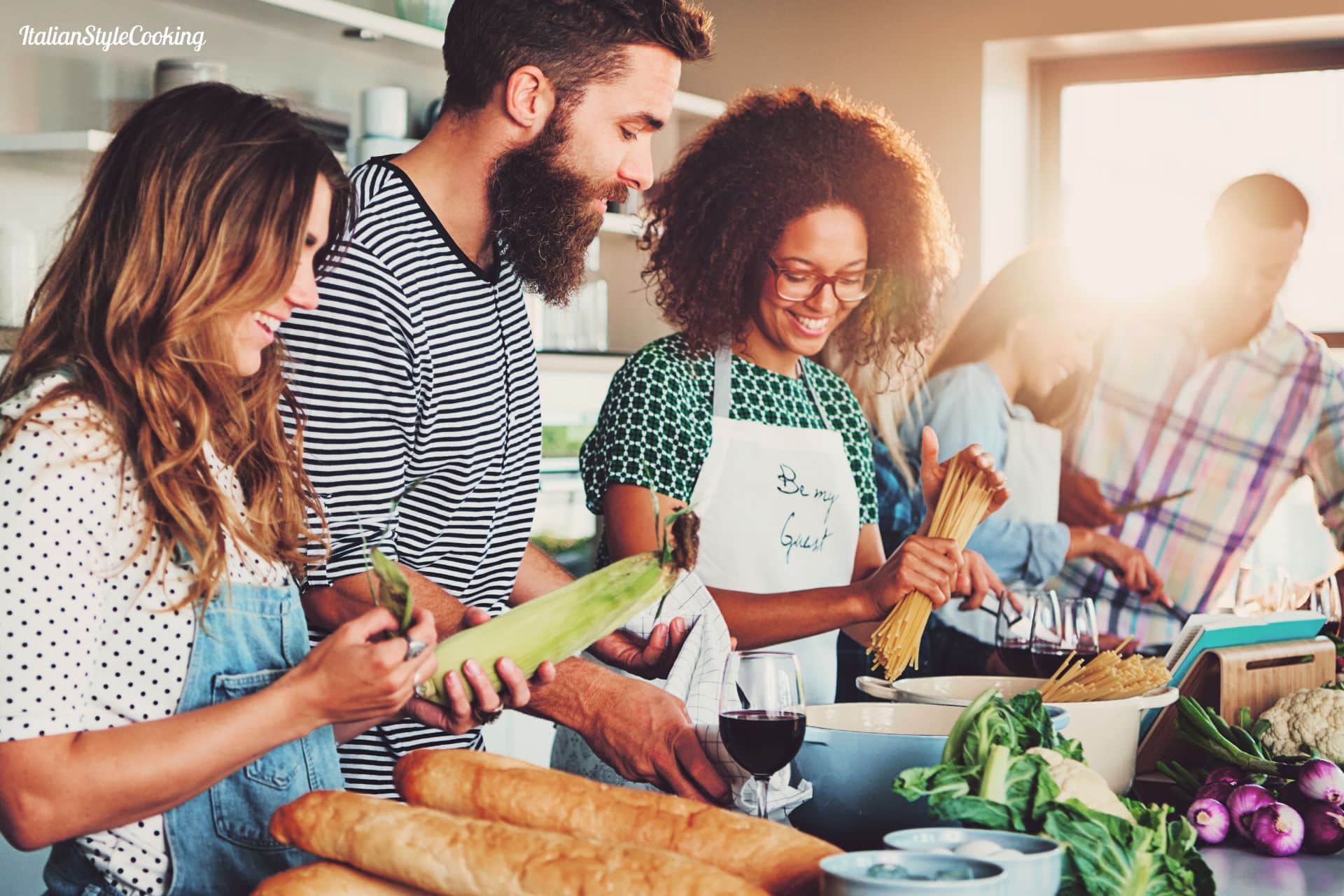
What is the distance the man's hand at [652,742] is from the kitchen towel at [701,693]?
0.06 ft

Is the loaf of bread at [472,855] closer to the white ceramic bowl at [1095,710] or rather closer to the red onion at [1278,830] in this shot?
the white ceramic bowl at [1095,710]

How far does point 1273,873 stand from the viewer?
4.54 feet

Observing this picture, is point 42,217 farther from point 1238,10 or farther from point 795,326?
point 1238,10

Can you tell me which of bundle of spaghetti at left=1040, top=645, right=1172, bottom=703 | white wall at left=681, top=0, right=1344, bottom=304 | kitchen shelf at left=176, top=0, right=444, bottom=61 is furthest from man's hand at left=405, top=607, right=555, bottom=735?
white wall at left=681, top=0, right=1344, bottom=304

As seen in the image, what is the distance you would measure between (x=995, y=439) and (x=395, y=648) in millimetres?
2426

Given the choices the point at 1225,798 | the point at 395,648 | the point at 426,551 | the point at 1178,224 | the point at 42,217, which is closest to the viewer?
the point at 395,648

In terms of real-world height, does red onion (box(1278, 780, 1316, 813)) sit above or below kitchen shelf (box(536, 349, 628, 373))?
below

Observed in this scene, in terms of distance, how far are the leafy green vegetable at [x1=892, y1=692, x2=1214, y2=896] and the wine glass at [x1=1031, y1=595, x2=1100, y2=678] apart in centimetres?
64

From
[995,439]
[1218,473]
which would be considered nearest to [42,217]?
[995,439]

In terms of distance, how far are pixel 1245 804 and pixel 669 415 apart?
1041 millimetres

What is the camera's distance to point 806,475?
92.4 inches

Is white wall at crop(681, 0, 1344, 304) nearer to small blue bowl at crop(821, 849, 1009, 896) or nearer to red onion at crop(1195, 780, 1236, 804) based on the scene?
red onion at crop(1195, 780, 1236, 804)

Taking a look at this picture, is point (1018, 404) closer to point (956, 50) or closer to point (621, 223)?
point (621, 223)

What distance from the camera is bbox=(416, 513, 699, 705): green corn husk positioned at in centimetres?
129
